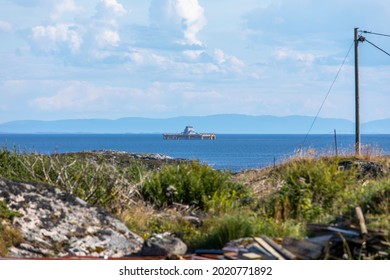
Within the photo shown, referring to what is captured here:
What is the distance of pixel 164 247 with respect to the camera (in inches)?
360

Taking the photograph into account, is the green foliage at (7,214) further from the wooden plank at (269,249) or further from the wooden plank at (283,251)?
the wooden plank at (283,251)

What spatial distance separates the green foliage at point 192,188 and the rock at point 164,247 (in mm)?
2914

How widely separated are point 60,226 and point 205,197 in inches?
120

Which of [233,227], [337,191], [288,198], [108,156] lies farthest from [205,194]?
[108,156]

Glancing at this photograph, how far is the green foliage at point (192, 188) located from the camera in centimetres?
1268

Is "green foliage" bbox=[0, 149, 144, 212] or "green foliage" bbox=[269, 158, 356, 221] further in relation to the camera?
"green foliage" bbox=[0, 149, 144, 212]

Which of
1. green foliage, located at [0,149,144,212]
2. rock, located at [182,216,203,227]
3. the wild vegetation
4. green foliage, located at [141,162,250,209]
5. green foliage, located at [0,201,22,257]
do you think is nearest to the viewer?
green foliage, located at [0,201,22,257]

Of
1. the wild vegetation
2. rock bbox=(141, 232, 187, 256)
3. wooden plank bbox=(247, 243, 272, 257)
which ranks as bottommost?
rock bbox=(141, 232, 187, 256)

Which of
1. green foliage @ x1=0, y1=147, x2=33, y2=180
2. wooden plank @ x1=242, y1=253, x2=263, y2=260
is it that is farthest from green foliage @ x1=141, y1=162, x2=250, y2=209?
wooden plank @ x1=242, y1=253, x2=263, y2=260

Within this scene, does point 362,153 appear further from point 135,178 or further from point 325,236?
point 325,236

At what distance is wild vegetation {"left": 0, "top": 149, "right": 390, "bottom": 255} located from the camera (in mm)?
10633

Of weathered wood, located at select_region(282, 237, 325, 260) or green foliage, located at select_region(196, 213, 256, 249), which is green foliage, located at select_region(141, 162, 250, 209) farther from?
weathered wood, located at select_region(282, 237, 325, 260)

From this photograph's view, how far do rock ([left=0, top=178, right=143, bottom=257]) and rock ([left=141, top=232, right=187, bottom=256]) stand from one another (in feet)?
1.52
